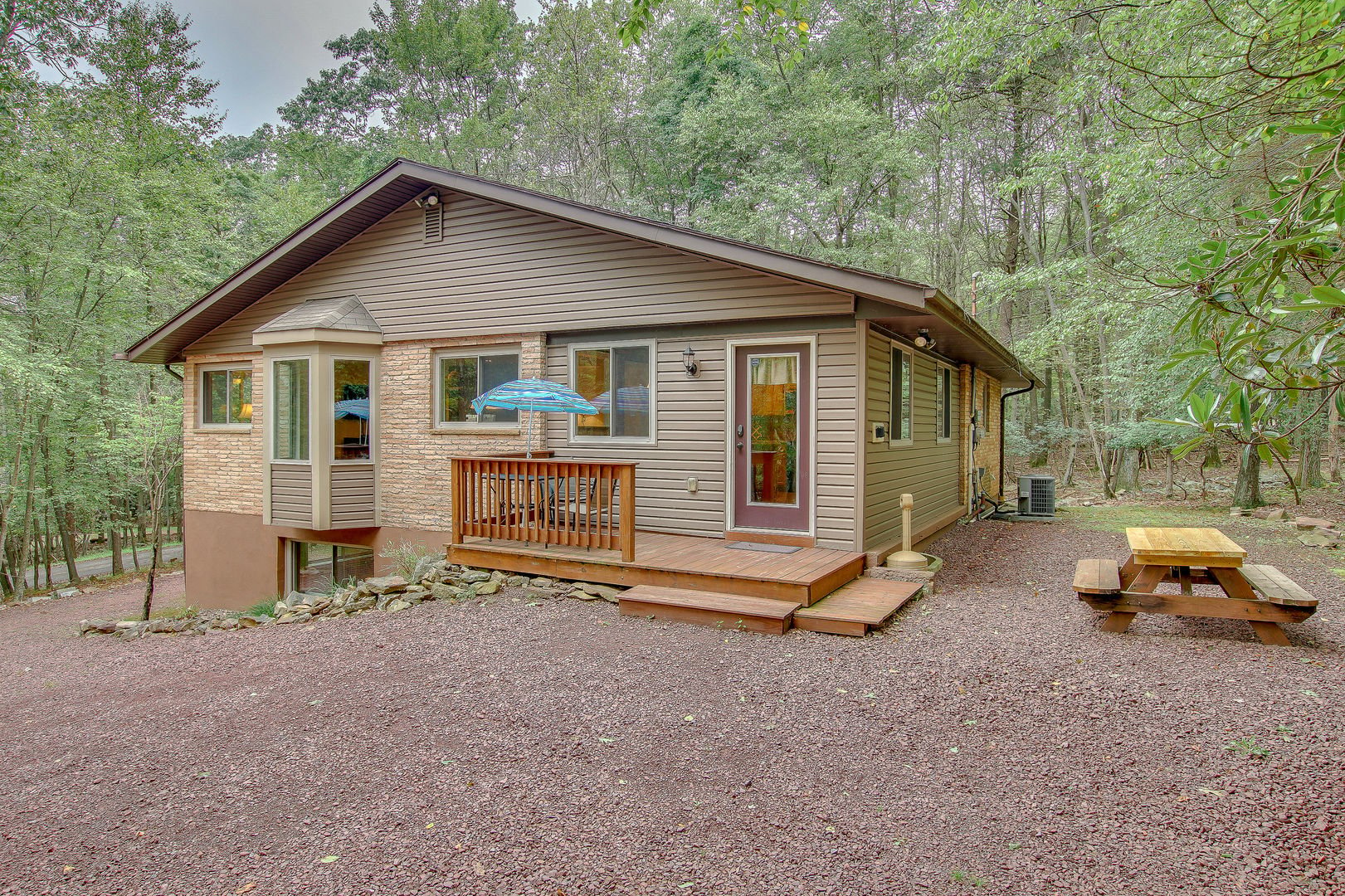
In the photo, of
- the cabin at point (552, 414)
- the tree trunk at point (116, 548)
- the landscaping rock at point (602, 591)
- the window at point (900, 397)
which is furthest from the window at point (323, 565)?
the tree trunk at point (116, 548)

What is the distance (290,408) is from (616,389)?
14.3ft

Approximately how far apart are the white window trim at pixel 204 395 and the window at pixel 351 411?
1677 mm

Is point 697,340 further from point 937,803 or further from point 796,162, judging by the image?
point 796,162

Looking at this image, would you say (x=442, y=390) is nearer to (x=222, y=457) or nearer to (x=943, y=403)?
(x=222, y=457)

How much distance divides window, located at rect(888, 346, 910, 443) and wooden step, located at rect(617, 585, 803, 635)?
9.73 feet

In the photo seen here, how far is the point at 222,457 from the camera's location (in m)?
10.2

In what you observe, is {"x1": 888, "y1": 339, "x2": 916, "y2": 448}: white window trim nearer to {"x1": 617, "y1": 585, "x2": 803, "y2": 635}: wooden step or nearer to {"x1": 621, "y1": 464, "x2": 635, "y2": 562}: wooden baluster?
{"x1": 617, "y1": 585, "x2": 803, "y2": 635}: wooden step

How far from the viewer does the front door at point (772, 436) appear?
700 cm

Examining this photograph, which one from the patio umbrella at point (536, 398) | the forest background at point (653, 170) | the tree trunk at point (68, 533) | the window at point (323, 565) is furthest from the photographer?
the tree trunk at point (68, 533)

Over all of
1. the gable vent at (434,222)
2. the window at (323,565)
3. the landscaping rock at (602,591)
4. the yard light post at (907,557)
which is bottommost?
the window at (323,565)

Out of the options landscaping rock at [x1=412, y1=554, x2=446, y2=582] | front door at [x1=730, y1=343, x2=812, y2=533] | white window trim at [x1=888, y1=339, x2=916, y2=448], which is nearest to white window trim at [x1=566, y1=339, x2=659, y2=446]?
front door at [x1=730, y1=343, x2=812, y2=533]

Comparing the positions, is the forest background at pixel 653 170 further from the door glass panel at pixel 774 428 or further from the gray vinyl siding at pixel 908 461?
the door glass panel at pixel 774 428

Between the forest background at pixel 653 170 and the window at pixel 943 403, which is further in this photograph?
the forest background at pixel 653 170

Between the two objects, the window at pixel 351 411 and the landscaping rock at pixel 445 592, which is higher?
the window at pixel 351 411
